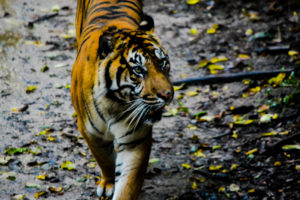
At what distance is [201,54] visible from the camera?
7016 mm


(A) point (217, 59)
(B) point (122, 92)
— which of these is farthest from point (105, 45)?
(A) point (217, 59)

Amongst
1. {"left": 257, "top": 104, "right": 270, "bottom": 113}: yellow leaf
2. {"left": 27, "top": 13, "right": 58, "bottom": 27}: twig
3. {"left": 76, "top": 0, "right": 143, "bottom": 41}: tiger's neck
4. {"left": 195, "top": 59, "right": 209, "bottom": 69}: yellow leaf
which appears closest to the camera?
{"left": 76, "top": 0, "right": 143, "bottom": 41}: tiger's neck

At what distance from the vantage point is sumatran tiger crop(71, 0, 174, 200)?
131 inches

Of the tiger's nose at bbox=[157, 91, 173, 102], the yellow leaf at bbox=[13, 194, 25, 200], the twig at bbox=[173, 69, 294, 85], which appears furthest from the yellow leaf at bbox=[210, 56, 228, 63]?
the tiger's nose at bbox=[157, 91, 173, 102]

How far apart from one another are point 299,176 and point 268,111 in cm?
124

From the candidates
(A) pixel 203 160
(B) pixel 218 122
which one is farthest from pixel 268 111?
(A) pixel 203 160

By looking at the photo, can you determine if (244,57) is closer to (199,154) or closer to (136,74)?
(199,154)

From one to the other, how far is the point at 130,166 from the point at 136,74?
745mm

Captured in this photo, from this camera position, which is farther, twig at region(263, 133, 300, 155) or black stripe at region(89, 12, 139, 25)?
twig at region(263, 133, 300, 155)

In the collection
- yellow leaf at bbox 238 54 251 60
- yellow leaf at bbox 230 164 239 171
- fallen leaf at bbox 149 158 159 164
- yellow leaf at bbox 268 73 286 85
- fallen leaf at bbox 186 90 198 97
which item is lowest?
fallen leaf at bbox 149 158 159 164

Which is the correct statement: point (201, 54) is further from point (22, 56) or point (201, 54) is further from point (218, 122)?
point (22, 56)

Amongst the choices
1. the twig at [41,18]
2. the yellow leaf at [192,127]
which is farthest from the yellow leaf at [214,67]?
the twig at [41,18]

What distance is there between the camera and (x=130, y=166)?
12.0 feet

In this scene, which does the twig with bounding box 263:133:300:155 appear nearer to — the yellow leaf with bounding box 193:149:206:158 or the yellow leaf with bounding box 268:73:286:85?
the yellow leaf with bounding box 193:149:206:158
